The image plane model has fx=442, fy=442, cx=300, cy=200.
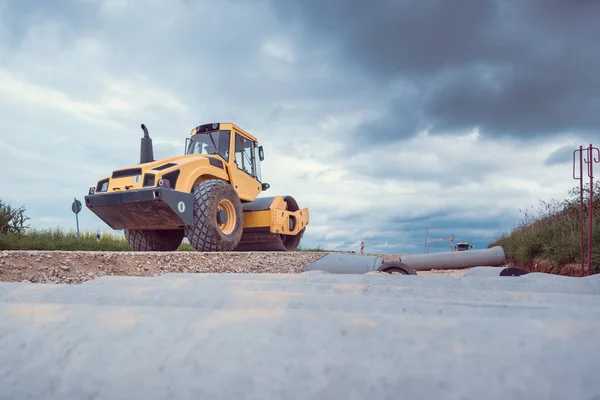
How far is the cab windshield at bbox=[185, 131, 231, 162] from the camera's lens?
8867 millimetres

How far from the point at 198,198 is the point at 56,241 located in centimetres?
426

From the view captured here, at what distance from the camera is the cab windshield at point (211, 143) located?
887 centimetres

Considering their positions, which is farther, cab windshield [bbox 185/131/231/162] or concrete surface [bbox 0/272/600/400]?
cab windshield [bbox 185/131/231/162]

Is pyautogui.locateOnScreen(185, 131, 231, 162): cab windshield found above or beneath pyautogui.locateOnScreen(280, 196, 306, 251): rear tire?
above

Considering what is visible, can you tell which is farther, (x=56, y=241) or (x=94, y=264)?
(x=56, y=241)

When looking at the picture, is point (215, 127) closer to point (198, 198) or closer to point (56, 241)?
point (198, 198)

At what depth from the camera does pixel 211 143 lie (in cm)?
895

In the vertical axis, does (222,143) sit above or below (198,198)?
above

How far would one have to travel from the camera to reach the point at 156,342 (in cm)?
72

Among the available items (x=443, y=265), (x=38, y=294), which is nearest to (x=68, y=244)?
(x=443, y=265)

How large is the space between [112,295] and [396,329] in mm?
675

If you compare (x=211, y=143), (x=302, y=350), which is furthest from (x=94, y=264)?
(x=302, y=350)

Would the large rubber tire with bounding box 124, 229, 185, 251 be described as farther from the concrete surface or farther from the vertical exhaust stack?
the concrete surface

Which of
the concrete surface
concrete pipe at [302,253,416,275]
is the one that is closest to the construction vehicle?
concrete pipe at [302,253,416,275]
